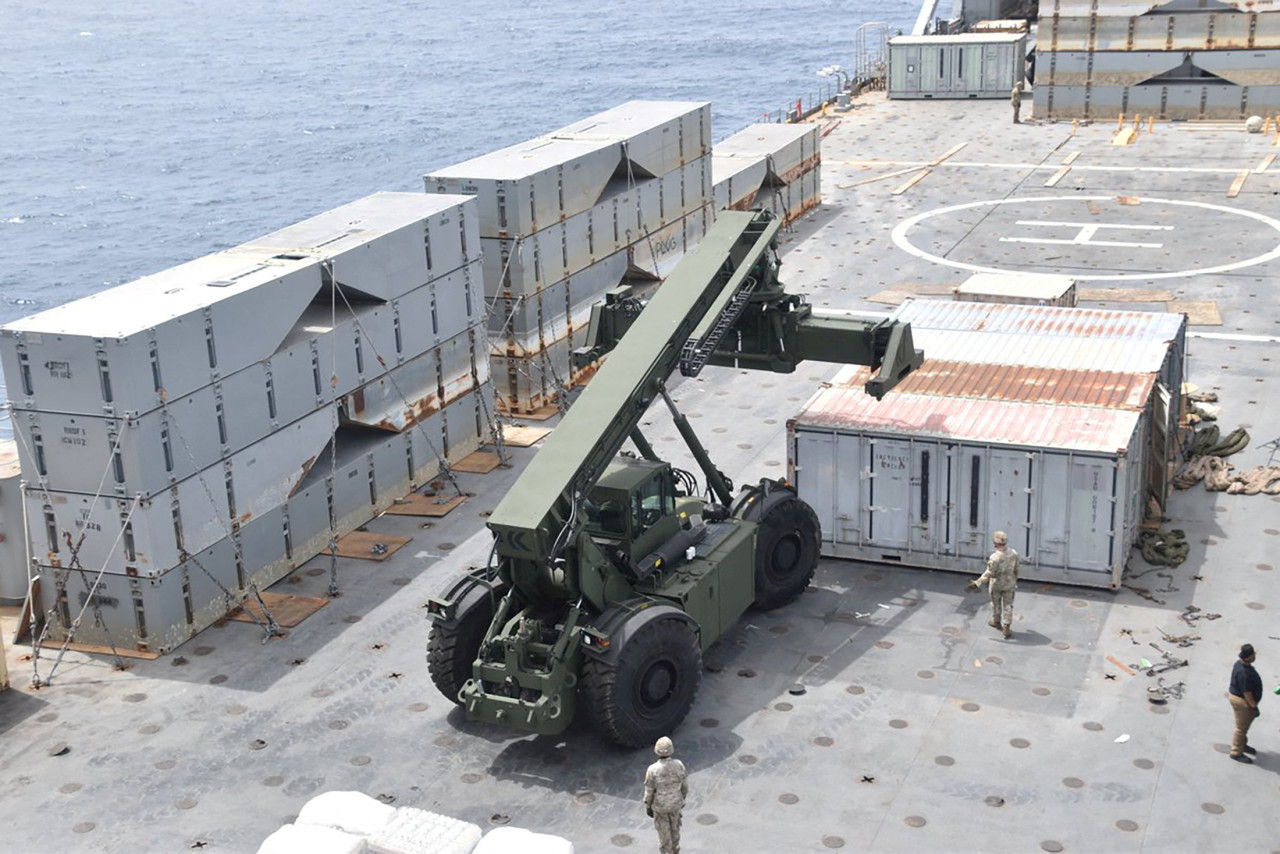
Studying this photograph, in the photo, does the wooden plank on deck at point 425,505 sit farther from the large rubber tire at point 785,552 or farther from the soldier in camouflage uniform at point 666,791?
the soldier in camouflage uniform at point 666,791

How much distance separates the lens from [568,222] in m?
30.5

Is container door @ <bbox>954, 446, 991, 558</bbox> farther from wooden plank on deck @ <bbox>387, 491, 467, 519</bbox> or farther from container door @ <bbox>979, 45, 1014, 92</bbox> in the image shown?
container door @ <bbox>979, 45, 1014, 92</bbox>

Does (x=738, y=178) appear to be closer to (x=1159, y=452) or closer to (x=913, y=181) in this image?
(x=913, y=181)

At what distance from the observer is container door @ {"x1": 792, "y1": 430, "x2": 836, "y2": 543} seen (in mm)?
22500

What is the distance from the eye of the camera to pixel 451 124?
311 ft

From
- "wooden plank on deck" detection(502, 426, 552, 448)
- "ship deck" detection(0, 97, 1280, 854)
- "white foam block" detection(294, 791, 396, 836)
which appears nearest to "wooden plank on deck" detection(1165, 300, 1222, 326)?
"ship deck" detection(0, 97, 1280, 854)

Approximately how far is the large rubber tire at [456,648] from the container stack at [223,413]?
4778 mm

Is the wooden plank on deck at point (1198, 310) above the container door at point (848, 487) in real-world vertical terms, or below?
below

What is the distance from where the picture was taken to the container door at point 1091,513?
68.5ft

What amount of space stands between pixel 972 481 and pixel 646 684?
22.1ft

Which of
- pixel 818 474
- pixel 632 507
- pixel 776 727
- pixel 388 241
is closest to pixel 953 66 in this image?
pixel 388 241

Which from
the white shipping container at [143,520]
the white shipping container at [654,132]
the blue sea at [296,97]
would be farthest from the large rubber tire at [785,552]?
the blue sea at [296,97]

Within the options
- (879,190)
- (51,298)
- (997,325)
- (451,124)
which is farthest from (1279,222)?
(451,124)

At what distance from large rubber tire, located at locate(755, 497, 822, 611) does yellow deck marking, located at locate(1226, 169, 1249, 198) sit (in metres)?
29.5
